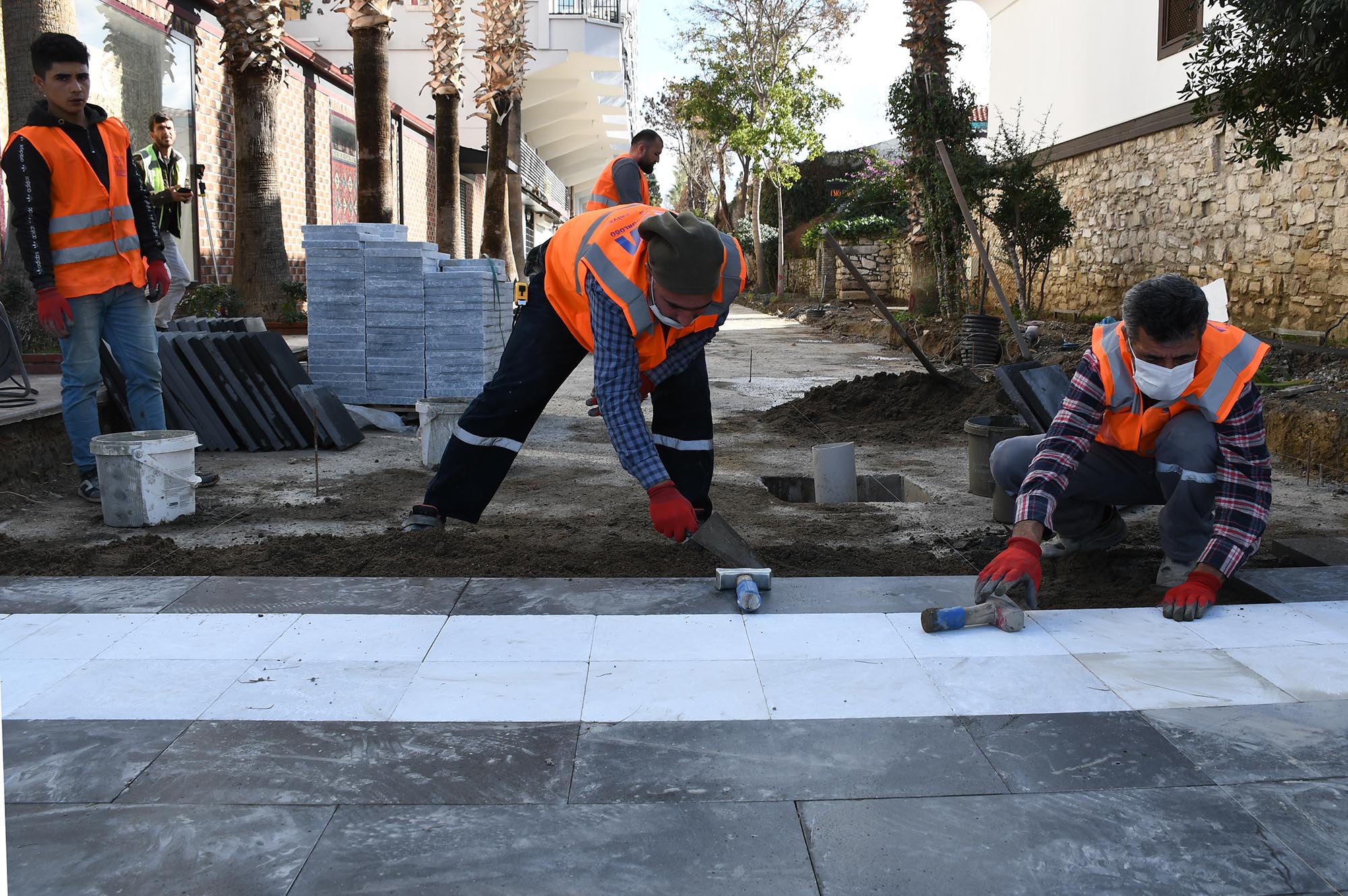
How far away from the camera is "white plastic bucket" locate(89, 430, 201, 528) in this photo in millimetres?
4688

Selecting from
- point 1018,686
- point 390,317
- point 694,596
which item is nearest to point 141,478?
point 694,596

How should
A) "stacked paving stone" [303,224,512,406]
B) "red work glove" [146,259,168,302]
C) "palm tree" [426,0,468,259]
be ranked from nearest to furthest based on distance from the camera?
"red work glove" [146,259,168,302] → "stacked paving stone" [303,224,512,406] → "palm tree" [426,0,468,259]

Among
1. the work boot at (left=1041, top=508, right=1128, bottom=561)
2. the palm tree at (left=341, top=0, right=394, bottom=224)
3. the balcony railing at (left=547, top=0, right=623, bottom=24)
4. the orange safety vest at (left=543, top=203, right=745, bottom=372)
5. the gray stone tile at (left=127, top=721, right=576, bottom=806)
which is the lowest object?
the gray stone tile at (left=127, top=721, right=576, bottom=806)

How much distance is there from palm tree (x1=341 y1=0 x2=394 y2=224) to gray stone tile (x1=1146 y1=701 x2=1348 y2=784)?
11083 millimetres

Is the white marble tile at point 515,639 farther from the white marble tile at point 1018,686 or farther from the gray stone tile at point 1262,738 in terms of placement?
the gray stone tile at point 1262,738

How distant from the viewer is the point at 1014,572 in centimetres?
328

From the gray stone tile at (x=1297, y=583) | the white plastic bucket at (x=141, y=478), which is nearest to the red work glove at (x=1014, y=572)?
the gray stone tile at (x=1297, y=583)

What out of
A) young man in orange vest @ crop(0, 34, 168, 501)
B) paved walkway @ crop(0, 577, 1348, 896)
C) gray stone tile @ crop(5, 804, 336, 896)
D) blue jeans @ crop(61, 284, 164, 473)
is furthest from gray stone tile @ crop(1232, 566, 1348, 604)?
blue jeans @ crop(61, 284, 164, 473)

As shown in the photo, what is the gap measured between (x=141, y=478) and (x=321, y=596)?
167 cm

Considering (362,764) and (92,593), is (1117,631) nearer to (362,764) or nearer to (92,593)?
(362,764)

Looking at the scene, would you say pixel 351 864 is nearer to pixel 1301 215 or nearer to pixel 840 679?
pixel 840 679

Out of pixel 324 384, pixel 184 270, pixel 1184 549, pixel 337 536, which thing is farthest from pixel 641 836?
pixel 184 270

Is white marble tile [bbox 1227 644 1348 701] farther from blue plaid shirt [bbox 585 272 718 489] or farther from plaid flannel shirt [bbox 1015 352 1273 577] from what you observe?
blue plaid shirt [bbox 585 272 718 489]

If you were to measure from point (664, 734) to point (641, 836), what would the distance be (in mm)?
458
